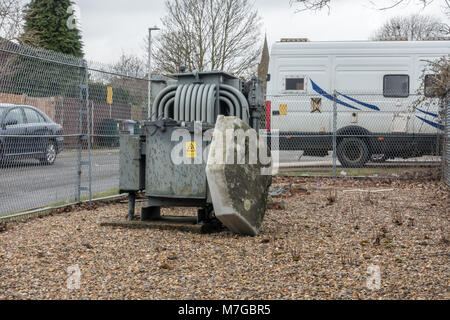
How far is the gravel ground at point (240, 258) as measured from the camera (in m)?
4.15

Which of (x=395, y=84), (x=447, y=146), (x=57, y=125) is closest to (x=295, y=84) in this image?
(x=395, y=84)

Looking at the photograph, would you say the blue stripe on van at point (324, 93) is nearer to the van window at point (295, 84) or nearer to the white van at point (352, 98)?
the white van at point (352, 98)

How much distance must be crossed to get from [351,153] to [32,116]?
9430 mm

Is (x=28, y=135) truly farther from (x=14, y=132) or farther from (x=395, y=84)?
(x=395, y=84)

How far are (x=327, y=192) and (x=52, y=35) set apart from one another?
26655 millimetres

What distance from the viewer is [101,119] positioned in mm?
8586

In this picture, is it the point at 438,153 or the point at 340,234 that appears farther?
the point at 438,153

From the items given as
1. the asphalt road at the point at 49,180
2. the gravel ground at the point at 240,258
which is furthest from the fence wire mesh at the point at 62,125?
the gravel ground at the point at 240,258

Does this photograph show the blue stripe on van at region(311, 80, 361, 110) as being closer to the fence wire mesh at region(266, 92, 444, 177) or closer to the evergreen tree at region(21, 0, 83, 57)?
the fence wire mesh at region(266, 92, 444, 177)

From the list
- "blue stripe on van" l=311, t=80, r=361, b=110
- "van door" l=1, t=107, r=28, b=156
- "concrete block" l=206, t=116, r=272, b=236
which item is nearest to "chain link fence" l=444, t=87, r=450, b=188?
"blue stripe on van" l=311, t=80, r=361, b=110

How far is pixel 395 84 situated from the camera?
46.2 ft
